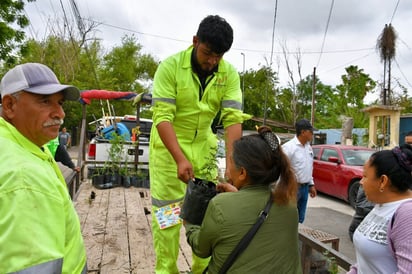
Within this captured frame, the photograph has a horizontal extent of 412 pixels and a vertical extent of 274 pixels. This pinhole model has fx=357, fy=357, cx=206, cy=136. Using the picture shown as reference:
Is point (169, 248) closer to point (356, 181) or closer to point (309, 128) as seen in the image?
point (309, 128)

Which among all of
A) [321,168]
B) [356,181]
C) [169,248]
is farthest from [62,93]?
[321,168]

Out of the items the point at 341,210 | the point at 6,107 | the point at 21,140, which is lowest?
the point at 341,210

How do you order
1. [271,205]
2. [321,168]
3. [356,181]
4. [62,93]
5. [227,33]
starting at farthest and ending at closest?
[321,168] → [356,181] → [227,33] → [271,205] → [62,93]

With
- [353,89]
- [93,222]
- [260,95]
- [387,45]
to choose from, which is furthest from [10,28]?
[353,89]

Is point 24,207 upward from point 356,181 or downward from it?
upward

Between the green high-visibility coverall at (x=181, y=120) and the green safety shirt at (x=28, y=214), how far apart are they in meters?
1.19

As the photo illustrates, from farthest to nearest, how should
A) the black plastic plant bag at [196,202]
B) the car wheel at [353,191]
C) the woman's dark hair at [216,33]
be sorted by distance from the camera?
the car wheel at [353,191], the woman's dark hair at [216,33], the black plastic plant bag at [196,202]

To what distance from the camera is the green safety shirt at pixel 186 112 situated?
227 centimetres

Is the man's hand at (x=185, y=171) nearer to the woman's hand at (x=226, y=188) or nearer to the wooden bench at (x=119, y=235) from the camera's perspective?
the woman's hand at (x=226, y=188)

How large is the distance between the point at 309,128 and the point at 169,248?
3.61 meters

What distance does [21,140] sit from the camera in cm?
117

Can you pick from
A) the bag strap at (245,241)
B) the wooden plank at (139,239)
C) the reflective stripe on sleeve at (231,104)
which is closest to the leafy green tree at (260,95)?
the wooden plank at (139,239)

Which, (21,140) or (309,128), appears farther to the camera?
(309,128)

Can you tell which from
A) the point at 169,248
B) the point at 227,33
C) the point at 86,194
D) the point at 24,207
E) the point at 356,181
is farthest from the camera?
the point at 356,181
